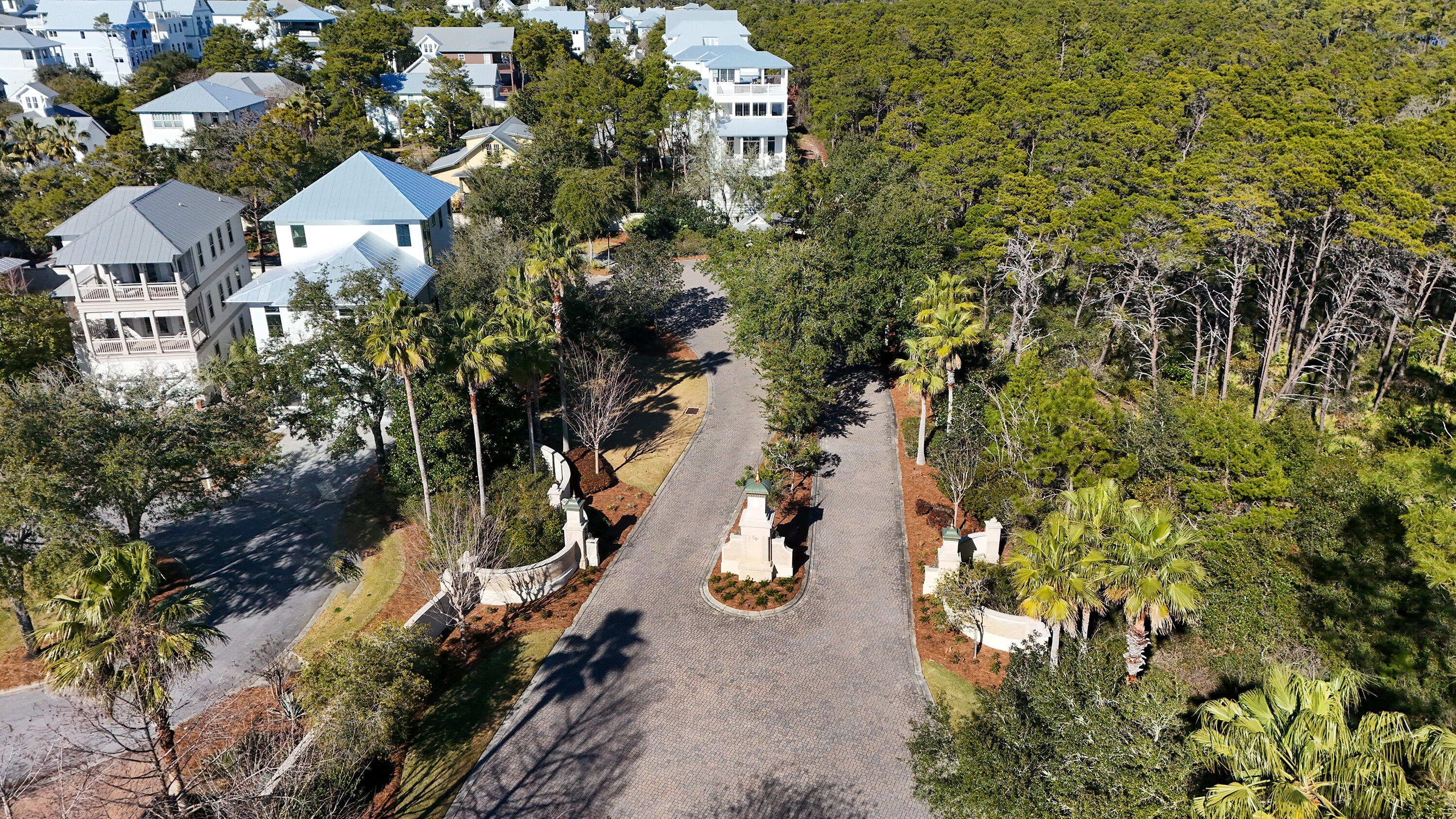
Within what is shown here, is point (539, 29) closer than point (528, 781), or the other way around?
point (528, 781)

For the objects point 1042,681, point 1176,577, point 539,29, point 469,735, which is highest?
point 539,29

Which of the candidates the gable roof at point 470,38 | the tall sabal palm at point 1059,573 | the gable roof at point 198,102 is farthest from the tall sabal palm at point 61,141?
the tall sabal palm at point 1059,573

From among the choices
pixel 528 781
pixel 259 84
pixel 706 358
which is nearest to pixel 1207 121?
pixel 706 358

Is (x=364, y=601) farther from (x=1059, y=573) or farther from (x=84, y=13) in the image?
(x=84, y=13)

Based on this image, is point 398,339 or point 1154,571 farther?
point 398,339

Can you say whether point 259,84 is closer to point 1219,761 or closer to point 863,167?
point 863,167

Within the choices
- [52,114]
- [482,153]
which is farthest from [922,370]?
[52,114]
